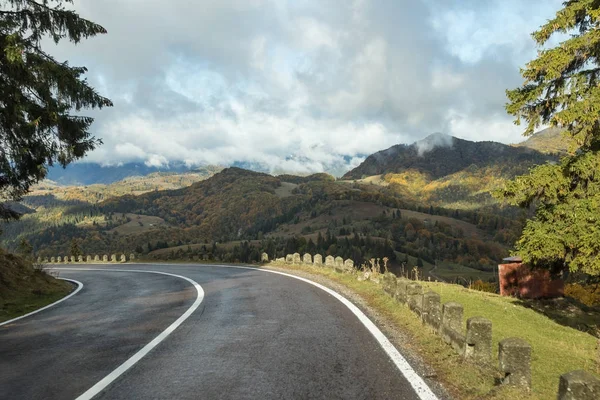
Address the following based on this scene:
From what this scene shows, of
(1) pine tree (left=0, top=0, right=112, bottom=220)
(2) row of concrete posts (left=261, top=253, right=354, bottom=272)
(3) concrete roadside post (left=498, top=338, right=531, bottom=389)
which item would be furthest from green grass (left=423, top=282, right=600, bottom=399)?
A: (1) pine tree (left=0, top=0, right=112, bottom=220)

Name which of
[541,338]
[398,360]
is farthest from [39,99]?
[541,338]

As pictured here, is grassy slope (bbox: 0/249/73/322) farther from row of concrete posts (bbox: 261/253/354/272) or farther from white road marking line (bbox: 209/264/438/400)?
row of concrete posts (bbox: 261/253/354/272)

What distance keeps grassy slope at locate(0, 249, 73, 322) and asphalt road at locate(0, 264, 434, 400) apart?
280 centimetres

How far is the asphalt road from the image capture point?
14.6 feet

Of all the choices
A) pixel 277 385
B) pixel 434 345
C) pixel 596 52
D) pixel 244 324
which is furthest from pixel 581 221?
pixel 277 385

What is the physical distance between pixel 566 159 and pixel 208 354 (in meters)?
11.9

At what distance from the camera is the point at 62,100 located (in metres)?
10.9

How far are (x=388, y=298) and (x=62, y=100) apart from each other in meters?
10.1

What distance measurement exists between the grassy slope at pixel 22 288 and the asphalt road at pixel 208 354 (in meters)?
2.80

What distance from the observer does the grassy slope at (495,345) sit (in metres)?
4.50

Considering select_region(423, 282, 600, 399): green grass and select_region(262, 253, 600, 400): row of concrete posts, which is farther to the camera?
select_region(423, 282, 600, 399): green grass

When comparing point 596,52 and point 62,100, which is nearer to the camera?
point 62,100

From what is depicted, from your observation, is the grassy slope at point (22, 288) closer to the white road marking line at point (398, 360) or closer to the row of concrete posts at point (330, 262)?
the white road marking line at point (398, 360)

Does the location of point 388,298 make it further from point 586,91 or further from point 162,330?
point 586,91
